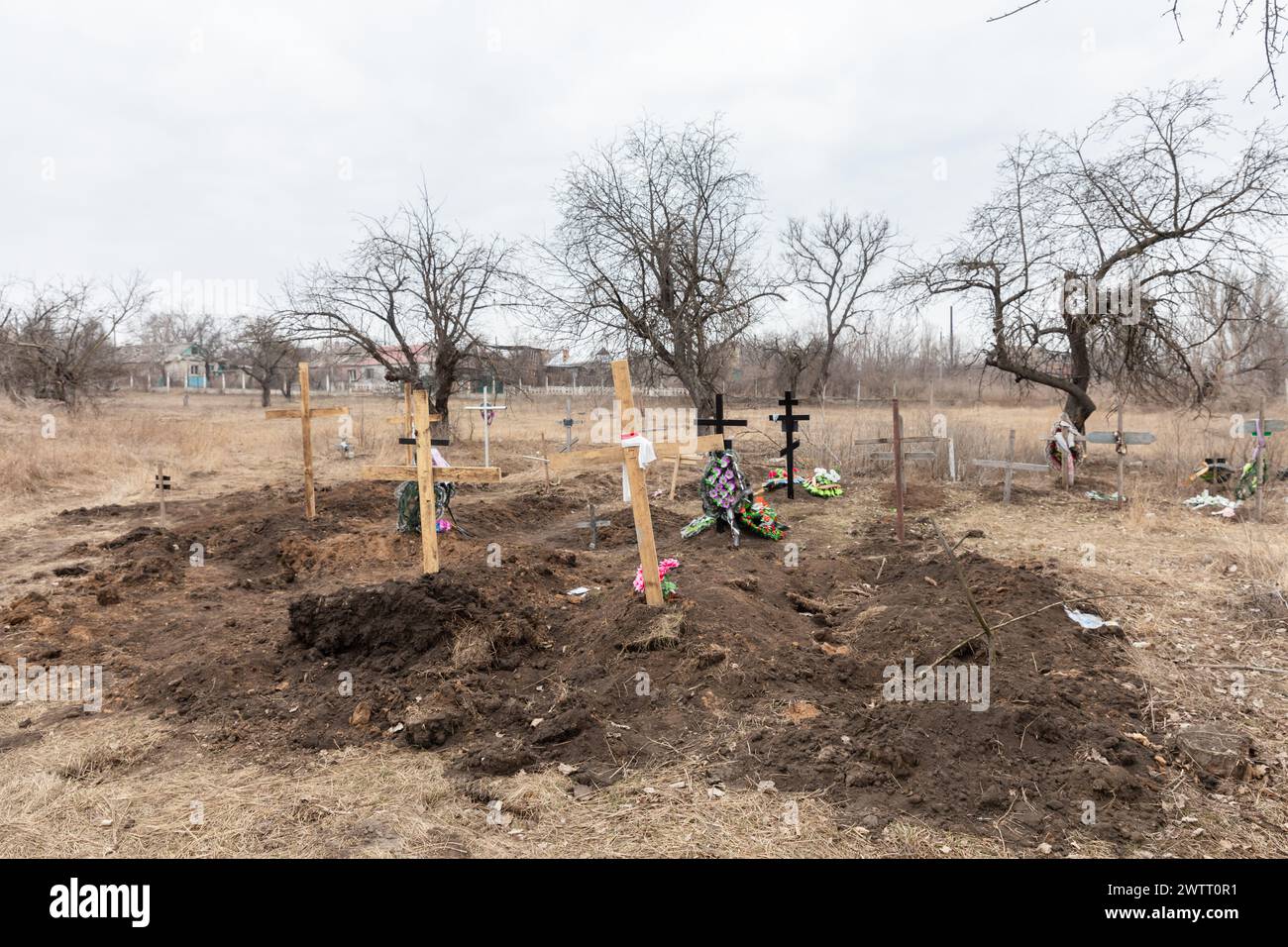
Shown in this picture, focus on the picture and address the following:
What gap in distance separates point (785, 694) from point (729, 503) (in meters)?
4.73

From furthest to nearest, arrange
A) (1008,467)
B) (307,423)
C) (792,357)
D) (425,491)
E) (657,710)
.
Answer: (792,357) < (1008,467) < (307,423) < (425,491) < (657,710)

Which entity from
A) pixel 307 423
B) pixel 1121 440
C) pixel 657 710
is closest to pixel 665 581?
pixel 657 710

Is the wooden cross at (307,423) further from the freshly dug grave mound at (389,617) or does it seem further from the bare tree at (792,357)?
the bare tree at (792,357)

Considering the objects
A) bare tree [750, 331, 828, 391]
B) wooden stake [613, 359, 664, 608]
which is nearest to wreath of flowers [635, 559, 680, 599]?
wooden stake [613, 359, 664, 608]

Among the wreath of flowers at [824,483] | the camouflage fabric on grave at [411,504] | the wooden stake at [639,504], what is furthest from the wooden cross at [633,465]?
the wreath of flowers at [824,483]

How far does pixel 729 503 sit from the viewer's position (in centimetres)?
902

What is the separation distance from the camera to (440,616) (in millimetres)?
5438

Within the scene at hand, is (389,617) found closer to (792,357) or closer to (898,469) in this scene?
(898,469)

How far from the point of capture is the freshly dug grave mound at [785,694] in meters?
3.40

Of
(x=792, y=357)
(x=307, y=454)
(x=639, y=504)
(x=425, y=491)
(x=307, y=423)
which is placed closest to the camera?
(x=639, y=504)

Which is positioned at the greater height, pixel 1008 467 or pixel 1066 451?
pixel 1066 451

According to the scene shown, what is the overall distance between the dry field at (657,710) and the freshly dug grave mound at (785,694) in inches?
0.8

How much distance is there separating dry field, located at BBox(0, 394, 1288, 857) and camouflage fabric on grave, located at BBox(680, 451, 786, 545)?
474mm

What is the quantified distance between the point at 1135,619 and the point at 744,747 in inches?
148
